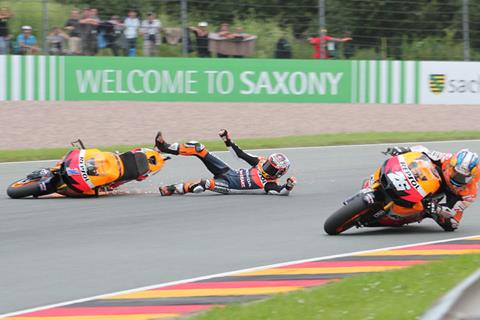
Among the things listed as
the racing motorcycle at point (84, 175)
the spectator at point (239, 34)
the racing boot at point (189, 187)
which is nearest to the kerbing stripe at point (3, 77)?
the spectator at point (239, 34)

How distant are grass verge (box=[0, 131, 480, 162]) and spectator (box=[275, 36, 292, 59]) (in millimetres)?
3971

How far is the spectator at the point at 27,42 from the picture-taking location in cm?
2233

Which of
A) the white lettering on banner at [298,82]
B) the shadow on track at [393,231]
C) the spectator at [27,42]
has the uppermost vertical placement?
the spectator at [27,42]

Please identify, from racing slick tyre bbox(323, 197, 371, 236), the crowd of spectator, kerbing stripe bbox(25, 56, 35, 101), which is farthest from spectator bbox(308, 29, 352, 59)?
racing slick tyre bbox(323, 197, 371, 236)

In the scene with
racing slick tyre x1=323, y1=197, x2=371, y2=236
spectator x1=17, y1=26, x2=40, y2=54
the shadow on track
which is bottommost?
the shadow on track

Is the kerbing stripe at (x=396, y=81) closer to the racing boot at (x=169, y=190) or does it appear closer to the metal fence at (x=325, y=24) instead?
the metal fence at (x=325, y=24)

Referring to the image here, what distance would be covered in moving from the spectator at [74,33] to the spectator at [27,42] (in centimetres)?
77

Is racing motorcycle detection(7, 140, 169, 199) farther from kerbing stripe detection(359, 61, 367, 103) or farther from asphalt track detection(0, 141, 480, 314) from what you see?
kerbing stripe detection(359, 61, 367, 103)

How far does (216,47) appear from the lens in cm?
2359

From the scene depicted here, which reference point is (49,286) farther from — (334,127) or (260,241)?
(334,127)

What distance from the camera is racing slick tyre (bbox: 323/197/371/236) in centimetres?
1077

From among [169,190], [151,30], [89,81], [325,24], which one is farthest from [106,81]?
[169,190]

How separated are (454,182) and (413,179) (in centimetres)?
44

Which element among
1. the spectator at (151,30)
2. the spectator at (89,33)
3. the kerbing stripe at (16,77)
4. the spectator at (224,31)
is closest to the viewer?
the kerbing stripe at (16,77)
